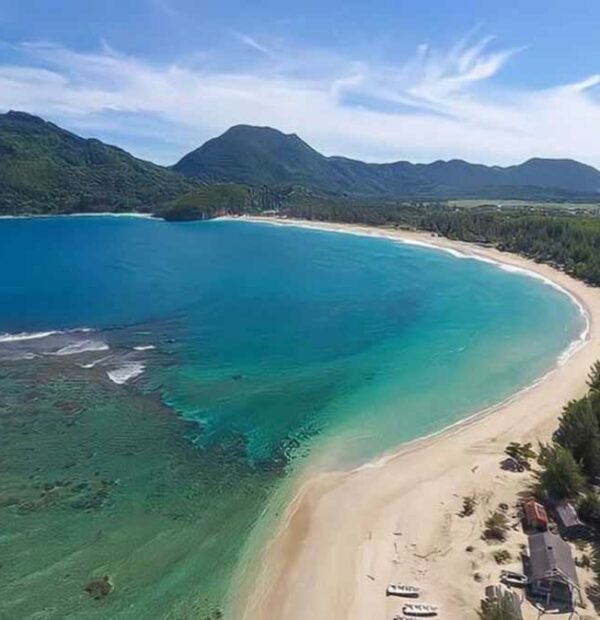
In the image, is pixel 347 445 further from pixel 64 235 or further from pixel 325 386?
pixel 64 235

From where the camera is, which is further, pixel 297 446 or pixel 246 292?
pixel 246 292

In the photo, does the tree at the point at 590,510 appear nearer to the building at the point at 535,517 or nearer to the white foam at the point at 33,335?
the building at the point at 535,517

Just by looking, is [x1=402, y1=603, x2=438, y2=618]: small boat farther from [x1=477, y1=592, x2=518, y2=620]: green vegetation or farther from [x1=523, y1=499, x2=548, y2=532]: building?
[x1=523, y1=499, x2=548, y2=532]: building

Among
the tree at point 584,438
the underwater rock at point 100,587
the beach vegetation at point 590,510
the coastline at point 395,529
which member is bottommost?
the underwater rock at point 100,587

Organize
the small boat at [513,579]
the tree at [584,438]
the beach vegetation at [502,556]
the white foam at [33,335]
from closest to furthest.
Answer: the small boat at [513,579] → the beach vegetation at [502,556] → the tree at [584,438] → the white foam at [33,335]

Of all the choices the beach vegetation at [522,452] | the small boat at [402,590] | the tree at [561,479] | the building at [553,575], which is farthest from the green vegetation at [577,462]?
the small boat at [402,590]

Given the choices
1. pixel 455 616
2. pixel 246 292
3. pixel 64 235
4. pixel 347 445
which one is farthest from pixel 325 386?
pixel 64 235
